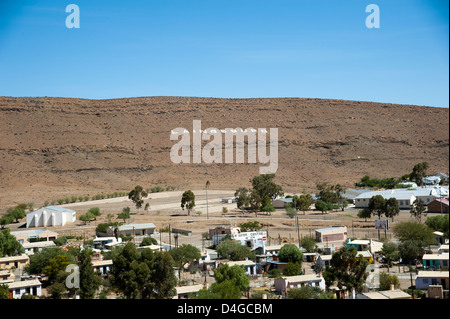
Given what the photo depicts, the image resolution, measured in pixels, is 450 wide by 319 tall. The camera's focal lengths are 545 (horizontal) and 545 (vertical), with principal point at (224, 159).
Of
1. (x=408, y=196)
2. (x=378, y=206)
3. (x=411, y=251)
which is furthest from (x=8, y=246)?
(x=408, y=196)

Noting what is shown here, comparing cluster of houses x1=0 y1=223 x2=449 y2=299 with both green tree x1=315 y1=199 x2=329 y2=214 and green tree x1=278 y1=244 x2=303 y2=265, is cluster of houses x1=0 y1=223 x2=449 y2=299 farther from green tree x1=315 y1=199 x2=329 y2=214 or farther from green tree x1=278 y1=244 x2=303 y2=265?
green tree x1=315 y1=199 x2=329 y2=214

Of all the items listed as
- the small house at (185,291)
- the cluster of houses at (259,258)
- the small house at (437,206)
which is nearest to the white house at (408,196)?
the small house at (437,206)

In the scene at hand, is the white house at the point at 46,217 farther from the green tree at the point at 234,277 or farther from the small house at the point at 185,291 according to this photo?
the small house at the point at 185,291

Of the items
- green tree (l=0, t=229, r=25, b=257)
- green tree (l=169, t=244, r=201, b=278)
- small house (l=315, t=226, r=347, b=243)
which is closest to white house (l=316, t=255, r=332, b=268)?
green tree (l=169, t=244, r=201, b=278)

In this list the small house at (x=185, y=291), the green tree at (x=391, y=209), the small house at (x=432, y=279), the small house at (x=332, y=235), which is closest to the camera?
the small house at (x=432, y=279)

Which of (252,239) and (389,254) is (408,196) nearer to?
(252,239)
